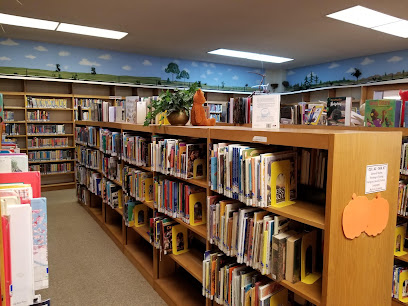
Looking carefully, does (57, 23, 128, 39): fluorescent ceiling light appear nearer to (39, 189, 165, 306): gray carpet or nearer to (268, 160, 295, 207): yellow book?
(39, 189, 165, 306): gray carpet

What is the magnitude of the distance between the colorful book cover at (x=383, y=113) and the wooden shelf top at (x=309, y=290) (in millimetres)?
1667

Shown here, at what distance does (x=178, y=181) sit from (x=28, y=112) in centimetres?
530

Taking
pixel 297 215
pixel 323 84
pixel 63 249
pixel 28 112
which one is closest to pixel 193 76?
pixel 323 84

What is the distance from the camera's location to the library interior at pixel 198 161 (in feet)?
4.67

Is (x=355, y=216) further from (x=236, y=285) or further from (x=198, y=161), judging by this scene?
(x=198, y=161)

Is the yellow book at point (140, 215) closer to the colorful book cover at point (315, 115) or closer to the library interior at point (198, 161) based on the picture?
the library interior at point (198, 161)

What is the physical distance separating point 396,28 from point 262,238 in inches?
217

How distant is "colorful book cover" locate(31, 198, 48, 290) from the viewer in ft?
3.60

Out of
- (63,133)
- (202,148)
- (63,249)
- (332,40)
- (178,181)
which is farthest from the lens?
(63,133)

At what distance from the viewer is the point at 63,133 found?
689 centimetres

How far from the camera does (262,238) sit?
5.41 ft

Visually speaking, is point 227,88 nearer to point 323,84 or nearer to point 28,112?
point 323,84

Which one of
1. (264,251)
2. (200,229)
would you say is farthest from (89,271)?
(264,251)

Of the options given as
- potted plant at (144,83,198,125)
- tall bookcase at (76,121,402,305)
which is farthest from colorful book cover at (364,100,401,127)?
potted plant at (144,83,198,125)
